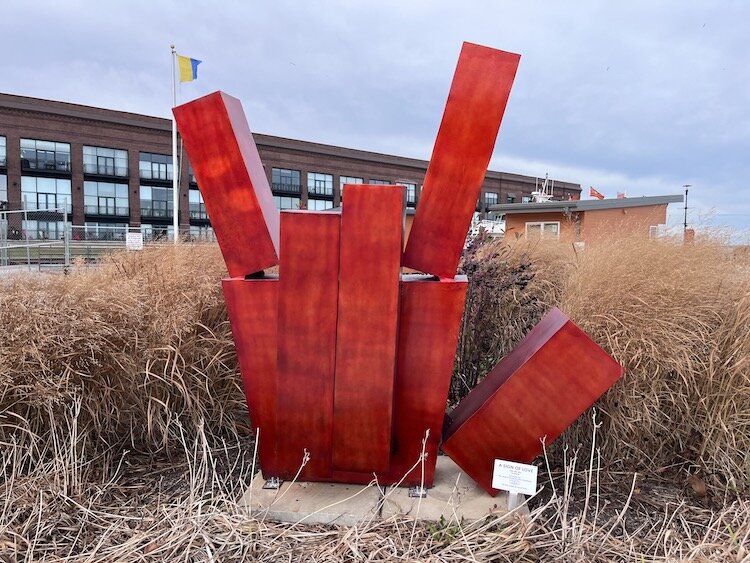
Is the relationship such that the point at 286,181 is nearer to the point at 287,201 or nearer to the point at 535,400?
the point at 287,201

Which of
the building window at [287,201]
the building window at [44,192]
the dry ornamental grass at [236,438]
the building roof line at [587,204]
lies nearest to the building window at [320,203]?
the building window at [287,201]

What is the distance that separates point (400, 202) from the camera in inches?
87.4

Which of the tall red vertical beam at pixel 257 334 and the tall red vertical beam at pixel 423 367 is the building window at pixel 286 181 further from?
the tall red vertical beam at pixel 423 367

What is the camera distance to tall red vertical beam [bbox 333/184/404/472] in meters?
2.24

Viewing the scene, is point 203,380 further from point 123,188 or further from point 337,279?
point 123,188

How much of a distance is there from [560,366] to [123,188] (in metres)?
45.4

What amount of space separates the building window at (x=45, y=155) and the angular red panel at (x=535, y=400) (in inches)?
1707

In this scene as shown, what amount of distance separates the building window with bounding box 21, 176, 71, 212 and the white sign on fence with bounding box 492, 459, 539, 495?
4138 centimetres

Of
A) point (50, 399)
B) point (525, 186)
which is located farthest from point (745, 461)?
point (525, 186)

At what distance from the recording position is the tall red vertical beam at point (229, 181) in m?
2.35

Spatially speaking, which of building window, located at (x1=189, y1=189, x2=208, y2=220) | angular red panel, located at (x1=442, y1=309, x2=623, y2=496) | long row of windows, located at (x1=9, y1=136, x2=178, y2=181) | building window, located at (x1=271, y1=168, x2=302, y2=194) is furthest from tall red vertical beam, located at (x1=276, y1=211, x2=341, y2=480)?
building window, located at (x1=271, y1=168, x2=302, y2=194)

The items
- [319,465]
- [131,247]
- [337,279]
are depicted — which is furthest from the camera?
[131,247]

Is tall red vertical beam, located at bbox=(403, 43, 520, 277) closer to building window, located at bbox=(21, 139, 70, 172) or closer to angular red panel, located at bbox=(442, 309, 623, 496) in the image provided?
angular red panel, located at bbox=(442, 309, 623, 496)

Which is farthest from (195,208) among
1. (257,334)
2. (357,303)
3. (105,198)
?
(357,303)
